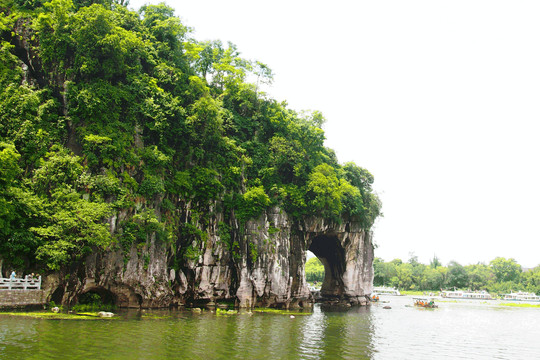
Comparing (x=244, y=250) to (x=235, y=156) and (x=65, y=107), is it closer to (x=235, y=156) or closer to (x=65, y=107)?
(x=235, y=156)

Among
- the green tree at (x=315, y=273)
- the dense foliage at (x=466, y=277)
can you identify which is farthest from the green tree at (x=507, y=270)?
the green tree at (x=315, y=273)

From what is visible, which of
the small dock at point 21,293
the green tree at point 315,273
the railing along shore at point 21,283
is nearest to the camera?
the small dock at point 21,293

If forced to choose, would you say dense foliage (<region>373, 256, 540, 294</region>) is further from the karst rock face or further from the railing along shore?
the railing along shore

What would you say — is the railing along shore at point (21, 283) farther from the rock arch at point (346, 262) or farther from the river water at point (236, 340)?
the rock arch at point (346, 262)

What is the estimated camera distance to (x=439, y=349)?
16.7 metres

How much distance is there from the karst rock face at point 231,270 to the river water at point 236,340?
227 cm

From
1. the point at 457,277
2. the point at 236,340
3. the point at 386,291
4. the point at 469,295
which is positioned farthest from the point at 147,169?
the point at 457,277

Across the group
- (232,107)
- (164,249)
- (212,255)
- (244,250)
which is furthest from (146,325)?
(232,107)

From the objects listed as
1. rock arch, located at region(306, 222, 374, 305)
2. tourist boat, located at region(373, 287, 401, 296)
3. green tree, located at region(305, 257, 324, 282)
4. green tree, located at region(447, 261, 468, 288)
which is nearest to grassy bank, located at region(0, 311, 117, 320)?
rock arch, located at region(306, 222, 374, 305)

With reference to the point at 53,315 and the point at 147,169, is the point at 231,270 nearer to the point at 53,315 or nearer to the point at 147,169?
the point at 147,169

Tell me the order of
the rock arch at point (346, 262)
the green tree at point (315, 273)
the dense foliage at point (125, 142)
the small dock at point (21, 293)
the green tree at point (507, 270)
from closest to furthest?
the small dock at point (21, 293), the dense foliage at point (125, 142), the rock arch at point (346, 262), the green tree at point (507, 270), the green tree at point (315, 273)

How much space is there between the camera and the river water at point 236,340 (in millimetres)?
11812

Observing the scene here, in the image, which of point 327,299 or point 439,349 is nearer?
point 439,349

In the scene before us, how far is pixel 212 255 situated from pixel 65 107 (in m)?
13.6
